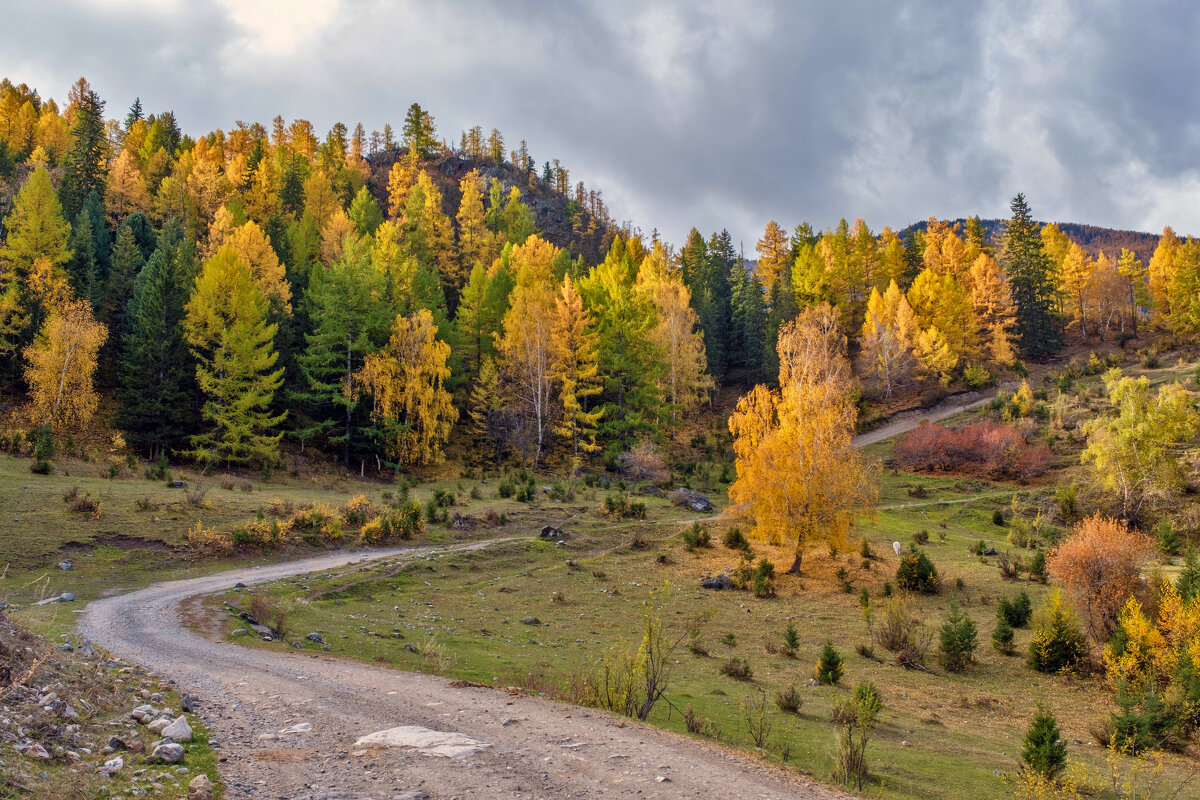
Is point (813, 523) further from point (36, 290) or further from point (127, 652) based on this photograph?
point (36, 290)

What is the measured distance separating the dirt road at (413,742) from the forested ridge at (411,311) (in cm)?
2769

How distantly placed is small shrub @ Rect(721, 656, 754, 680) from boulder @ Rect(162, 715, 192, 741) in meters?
9.50

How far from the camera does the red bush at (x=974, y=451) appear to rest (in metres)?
36.2

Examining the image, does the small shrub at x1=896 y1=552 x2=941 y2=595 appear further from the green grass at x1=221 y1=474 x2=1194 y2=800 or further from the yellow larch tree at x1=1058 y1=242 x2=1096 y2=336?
the yellow larch tree at x1=1058 y1=242 x2=1096 y2=336

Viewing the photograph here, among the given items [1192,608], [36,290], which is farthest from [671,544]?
[36,290]

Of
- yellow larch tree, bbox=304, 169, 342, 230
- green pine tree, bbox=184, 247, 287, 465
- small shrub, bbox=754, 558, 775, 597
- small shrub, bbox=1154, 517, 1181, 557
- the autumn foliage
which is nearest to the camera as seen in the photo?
the autumn foliage

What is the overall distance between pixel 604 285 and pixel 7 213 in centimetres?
4261

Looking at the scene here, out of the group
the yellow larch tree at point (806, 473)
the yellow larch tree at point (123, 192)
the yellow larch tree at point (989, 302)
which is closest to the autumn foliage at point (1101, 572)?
the yellow larch tree at point (806, 473)

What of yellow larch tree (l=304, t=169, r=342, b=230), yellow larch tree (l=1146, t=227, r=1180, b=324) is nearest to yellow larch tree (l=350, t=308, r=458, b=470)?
yellow larch tree (l=304, t=169, r=342, b=230)

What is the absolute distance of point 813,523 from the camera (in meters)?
21.1

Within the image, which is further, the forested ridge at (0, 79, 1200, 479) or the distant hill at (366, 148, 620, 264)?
the distant hill at (366, 148, 620, 264)

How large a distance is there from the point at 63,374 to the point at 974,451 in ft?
168

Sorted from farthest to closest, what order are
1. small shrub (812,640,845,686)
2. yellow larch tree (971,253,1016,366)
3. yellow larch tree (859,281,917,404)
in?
yellow larch tree (971,253,1016,366), yellow larch tree (859,281,917,404), small shrub (812,640,845,686)

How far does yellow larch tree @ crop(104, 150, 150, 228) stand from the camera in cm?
5622
